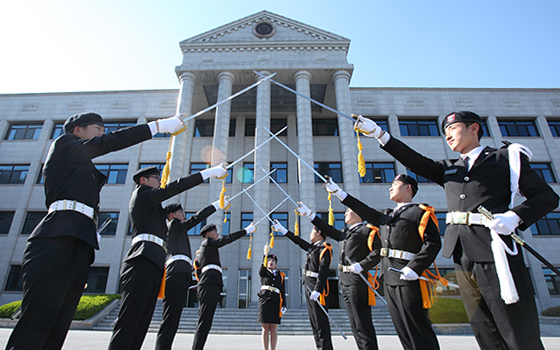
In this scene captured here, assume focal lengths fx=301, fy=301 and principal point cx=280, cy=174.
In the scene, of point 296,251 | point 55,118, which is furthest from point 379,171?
point 55,118

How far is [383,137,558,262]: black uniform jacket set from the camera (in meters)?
2.53

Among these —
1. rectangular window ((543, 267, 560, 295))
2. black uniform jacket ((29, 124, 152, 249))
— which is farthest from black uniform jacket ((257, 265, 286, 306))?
rectangular window ((543, 267, 560, 295))

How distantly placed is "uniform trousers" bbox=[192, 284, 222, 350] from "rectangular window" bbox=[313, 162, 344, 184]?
19012mm

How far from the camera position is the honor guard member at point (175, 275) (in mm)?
4549

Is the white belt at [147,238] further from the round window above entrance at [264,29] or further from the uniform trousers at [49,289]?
the round window above entrance at [264,29]

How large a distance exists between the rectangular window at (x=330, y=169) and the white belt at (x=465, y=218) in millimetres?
21578

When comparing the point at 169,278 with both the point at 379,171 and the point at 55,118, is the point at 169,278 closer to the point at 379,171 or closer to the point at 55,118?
the point at 379,171

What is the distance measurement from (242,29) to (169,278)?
85.8 ft

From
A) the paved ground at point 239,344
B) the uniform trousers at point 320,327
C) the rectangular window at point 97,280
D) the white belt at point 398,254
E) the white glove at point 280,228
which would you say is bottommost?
the paved ground at point 239,344

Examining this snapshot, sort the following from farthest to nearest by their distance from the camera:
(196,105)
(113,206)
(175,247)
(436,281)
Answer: (196,105) → (113,206) → (175,247) → (436,281)

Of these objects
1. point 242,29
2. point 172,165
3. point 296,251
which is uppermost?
point 242,29

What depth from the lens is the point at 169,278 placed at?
5.06 meters

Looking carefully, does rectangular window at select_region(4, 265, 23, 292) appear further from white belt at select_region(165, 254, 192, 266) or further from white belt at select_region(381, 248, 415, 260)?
white belt at select_region(381, 248, 415, 260)

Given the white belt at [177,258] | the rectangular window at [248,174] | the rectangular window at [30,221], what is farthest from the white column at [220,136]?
the white belt at [177,258]
